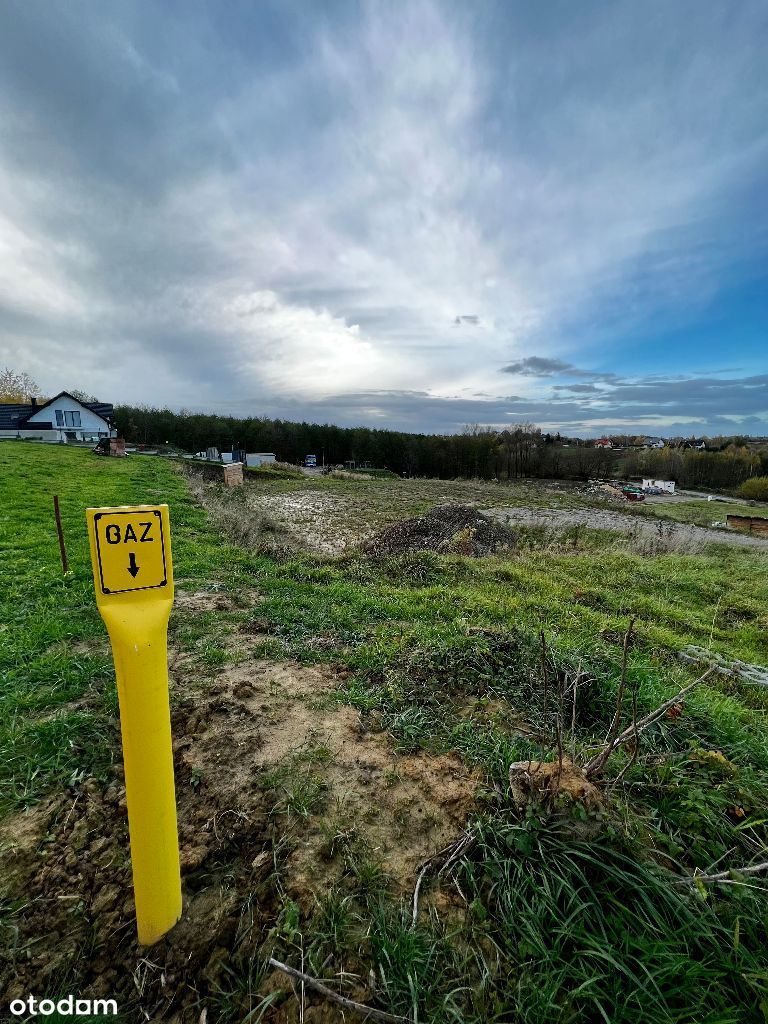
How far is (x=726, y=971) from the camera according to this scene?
4.62ft

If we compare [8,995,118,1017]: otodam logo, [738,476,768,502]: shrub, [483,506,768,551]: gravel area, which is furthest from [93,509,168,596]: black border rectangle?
[738,476,768,502]: shrub

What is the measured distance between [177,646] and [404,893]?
118 inches

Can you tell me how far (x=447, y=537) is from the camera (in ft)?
34.6

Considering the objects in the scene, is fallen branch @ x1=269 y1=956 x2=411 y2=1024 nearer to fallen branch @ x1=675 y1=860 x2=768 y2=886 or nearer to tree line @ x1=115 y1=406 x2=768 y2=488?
fallen branch @ x1=675 y1=860 x2=768 y2=886

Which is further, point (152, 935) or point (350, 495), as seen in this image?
point (350, 495)

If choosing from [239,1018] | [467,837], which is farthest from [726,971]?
[239,1018]

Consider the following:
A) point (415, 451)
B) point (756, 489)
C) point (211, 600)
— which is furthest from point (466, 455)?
point (211, 600)

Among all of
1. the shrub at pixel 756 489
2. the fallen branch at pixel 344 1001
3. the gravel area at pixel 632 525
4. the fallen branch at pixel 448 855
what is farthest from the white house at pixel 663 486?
the fallen branch at pixel 344 1001

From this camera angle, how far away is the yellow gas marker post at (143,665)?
130 cm

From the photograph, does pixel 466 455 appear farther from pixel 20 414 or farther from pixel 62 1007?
pixel 62 1007

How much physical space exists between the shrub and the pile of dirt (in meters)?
48.9

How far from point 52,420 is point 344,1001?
45.5m

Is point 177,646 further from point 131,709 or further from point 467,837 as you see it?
point 467,837

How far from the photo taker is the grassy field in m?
1.41
